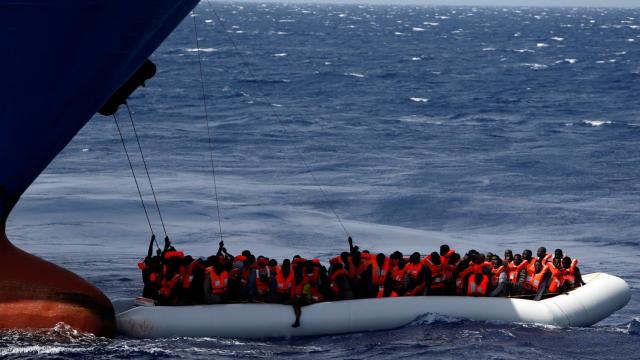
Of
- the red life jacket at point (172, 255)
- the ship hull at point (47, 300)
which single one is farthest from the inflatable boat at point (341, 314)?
the red life jacket at point (172, 255)

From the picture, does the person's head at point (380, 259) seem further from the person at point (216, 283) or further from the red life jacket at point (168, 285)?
the red life jacket at point (168, 285)

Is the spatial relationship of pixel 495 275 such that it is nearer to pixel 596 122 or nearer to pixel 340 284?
pixel 340 284

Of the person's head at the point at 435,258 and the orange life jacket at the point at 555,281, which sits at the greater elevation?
the person's head at the point at 435,258

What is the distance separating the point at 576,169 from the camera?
44.0 meters

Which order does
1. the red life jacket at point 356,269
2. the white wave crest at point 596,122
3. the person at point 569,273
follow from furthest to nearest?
1. the white wave crest at point 596,122
2. the person at point 569,273
3. the red life jacket at point 356,269

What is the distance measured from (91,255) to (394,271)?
1008 centimetres

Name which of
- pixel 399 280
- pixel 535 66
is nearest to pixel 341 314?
pixel 399 280

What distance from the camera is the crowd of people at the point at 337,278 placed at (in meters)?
21.4

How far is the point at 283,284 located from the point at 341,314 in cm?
126

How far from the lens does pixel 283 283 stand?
70.6ft

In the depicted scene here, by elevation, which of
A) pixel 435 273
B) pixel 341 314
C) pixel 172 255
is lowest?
pixel 341 314

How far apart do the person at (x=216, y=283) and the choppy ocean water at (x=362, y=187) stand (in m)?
1.01

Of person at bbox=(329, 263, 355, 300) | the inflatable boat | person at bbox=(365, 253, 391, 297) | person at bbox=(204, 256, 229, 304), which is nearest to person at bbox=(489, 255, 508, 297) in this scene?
the inflatable boat

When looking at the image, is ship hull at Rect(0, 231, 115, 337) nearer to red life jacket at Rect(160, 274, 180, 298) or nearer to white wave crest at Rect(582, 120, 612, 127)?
red life jacket at Rect(160, 274, 180, 298)
